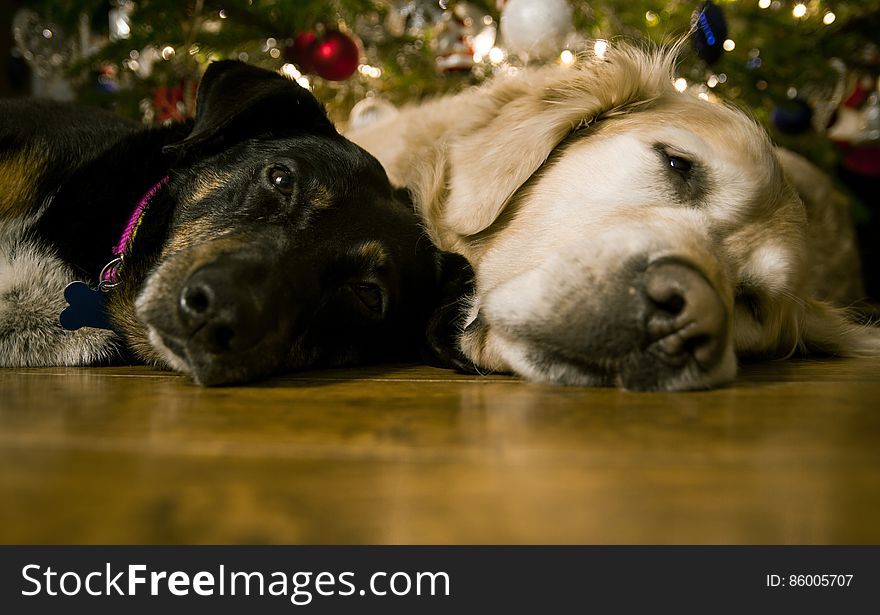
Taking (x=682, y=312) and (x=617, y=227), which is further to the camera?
(x=617, y=227)

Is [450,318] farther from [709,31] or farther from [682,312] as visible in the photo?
[709,31]

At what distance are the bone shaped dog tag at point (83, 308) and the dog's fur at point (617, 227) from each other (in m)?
0.99

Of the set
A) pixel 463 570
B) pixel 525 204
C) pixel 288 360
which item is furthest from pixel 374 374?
pixel 463 570

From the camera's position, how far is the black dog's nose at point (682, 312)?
4.88 ft

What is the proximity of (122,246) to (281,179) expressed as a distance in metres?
0.49

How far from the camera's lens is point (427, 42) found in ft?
12.1

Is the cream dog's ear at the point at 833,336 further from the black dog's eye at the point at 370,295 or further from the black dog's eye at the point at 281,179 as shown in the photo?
the black dog's eye at the point at 281,179

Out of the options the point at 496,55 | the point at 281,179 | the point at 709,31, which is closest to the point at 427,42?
the point at 496,55

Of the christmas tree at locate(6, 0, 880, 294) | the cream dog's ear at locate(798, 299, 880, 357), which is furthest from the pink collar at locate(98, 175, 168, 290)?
the cream dog's ear at locate(798, 299, 880, 357)

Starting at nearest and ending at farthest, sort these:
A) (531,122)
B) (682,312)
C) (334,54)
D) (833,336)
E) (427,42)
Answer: (682,312), (531,122), (833,336), (334,54), (427,42)

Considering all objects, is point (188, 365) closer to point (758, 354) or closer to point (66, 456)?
point (66, 456)

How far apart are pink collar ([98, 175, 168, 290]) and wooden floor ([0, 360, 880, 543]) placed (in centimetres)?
60

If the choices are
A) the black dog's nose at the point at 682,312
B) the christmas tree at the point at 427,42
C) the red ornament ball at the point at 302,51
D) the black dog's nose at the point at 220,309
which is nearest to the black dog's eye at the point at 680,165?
the black dog's nose at the point at 682,312

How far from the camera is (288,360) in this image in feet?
6.25
